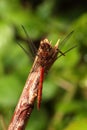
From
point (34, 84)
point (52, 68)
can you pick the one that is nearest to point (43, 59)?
point (34, 84)

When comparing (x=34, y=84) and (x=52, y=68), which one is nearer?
(x=34, y=84)

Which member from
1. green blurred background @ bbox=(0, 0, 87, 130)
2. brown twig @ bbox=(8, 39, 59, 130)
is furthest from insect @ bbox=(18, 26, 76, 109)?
green blurred background @ bbox=(0, 0, 87, 130)

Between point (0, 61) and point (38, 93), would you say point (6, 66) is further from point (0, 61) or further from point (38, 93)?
point (38, 93)

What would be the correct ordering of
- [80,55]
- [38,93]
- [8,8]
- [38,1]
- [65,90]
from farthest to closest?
[38,1], [8,8], [65,90], [80,55], [38,93]

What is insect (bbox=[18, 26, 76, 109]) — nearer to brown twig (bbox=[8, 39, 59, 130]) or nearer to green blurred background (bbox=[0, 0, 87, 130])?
brown twig (bbox=[8, 39, 59, 130])

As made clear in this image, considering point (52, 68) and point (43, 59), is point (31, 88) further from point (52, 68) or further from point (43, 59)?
point (52, 68)

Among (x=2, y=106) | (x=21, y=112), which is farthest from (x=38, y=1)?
(x=21, y=112)

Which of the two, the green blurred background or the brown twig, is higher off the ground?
the green blurred background

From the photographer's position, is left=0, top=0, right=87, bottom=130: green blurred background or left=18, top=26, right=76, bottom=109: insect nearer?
left=18, top=26, right=76, bottom=109: insect
